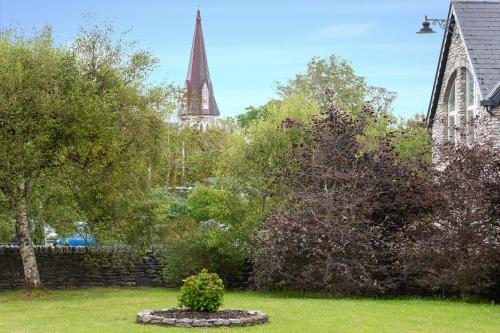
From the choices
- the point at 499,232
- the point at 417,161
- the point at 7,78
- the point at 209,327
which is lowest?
the point at 209,327

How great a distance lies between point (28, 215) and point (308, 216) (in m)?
9.50

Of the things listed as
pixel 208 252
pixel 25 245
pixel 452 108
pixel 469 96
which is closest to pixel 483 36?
pixel 469 96

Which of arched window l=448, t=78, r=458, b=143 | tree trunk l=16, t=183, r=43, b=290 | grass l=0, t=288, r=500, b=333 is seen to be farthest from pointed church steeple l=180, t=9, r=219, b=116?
grass l=0, t=288, r=500, b=333

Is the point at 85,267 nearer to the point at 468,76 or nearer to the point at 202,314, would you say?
the point at 202,314

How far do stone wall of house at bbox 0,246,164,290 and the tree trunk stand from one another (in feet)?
6.92

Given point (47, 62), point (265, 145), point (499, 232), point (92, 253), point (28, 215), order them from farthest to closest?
point (265, 145), point (92, 253), point (28, 215), point (47, 62), point (499, 232)

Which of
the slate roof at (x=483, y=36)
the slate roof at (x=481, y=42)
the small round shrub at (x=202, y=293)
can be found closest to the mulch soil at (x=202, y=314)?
the small round shrub at (x=202, y=293)

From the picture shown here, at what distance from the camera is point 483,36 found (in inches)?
1168

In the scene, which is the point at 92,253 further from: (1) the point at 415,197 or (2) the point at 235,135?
(1) the point at 415,197

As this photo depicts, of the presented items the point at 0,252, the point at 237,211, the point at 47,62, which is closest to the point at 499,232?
the point at 237,211

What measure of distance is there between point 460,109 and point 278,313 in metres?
14.4

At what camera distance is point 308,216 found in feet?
83.4

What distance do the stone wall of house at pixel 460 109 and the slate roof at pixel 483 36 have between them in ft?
1.86

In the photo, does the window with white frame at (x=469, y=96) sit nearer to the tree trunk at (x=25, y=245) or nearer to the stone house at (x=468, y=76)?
the stone house at (x=468, y=76)
